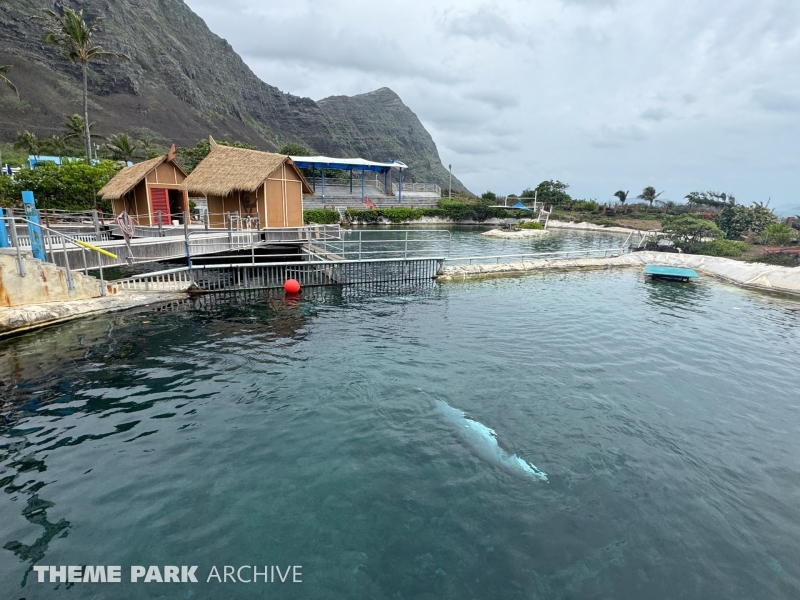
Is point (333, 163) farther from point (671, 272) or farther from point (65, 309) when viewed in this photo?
point (65, 309)

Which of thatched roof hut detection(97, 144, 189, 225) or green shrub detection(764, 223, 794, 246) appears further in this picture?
green shrub detection(764, 223, 794, 246)

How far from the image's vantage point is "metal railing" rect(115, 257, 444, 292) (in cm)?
1908

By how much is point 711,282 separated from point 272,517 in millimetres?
31841

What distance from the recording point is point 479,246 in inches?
1666

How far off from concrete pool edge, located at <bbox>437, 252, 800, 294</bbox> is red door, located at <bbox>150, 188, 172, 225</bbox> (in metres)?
18.2

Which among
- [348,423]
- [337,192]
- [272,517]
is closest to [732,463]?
[348,423]

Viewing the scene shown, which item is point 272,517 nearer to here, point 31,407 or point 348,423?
point 348,423

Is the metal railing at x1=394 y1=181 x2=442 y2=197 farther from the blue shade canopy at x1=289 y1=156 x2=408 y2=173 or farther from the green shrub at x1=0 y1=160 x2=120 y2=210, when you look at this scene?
the green shrub at x1=0 y1=160 x2=120 y2=210

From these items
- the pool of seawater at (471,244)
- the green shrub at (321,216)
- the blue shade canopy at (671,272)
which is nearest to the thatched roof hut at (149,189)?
the pool of seawater at (471,244)

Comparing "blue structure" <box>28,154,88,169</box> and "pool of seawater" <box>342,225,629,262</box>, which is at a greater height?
"blue structure" <box>28,154,88,169</box>

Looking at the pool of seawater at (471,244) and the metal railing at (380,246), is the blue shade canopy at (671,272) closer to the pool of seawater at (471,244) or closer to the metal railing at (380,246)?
the pool of seawater at (471,244)

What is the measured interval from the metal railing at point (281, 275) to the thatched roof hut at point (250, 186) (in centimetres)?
418

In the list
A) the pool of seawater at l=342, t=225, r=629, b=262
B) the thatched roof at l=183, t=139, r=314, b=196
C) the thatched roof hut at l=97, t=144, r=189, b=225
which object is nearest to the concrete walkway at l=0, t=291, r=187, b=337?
the thatched roof at l=183, t=139, r=314, b=196

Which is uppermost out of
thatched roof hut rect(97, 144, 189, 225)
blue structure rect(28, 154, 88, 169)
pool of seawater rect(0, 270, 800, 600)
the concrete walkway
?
blue structure rect(28, 154, 88, 169)
